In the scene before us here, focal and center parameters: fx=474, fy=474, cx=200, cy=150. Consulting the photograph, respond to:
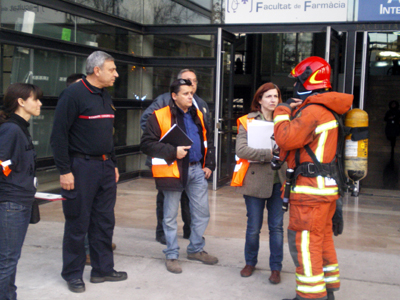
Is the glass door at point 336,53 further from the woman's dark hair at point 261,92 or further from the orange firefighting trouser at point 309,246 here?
the orange firefighting trouser at point 309,246

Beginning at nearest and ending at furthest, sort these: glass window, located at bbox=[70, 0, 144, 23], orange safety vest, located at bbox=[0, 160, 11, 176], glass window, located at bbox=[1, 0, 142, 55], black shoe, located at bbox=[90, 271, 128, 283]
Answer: orange safety vest, located at bbox=[0, 160, 11, 176] → black shoe, located at bbox=[90, 271, 128, 283] → glass window, located at bbox=[1, 0, 142, 55] → glass window, located at bbox=[70, 0, 144, 23]

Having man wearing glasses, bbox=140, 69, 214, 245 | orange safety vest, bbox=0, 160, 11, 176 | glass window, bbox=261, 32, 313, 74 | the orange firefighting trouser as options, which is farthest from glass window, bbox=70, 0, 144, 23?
glass window, bbox=261, 32, 313, 74

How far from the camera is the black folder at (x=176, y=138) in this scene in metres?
4.19

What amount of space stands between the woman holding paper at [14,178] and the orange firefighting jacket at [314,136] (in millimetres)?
1837

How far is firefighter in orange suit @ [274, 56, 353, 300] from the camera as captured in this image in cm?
335

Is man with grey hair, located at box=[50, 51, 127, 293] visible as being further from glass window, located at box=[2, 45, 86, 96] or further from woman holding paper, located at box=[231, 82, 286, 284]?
glass window, located at box=[2, 45, 86, 96]

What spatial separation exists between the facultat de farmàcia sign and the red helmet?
4901 millimetres

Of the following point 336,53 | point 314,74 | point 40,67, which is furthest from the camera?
point 336,53

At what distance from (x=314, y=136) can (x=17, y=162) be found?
2.13 metres

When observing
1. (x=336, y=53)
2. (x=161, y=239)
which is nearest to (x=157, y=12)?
(x=336, y=53)

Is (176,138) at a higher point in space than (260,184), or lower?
higher

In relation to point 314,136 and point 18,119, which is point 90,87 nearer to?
point 18,119

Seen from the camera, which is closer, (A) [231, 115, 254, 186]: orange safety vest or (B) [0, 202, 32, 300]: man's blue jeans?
(B) [0, 202, 32, 300]: man's blue jeans

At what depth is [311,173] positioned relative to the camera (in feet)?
11.1
